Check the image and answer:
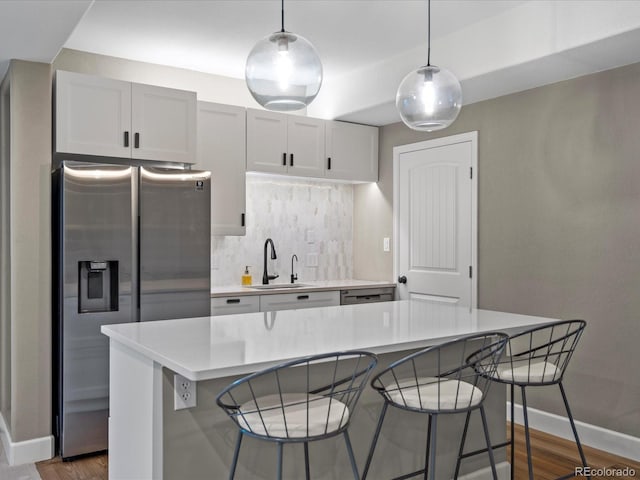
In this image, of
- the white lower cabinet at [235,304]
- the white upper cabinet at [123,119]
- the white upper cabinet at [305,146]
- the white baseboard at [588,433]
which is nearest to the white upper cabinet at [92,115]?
the white upper cabinet at [123,119]

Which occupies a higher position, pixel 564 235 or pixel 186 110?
pixel 186 110

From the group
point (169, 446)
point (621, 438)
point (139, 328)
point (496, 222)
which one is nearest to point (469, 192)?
point (496, 222)

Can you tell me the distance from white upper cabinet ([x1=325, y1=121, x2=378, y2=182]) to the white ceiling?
0.60 m

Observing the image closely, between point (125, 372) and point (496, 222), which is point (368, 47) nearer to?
point (496, 222)

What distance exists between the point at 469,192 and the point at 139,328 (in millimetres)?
2788

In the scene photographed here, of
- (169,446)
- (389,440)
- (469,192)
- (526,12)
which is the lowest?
(389,440)

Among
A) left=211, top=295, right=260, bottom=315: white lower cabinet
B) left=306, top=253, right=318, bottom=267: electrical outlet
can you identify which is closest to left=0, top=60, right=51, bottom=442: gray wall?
left=211, top=295, right=260, bottom=315: white lower cabinet

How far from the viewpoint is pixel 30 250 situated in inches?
130

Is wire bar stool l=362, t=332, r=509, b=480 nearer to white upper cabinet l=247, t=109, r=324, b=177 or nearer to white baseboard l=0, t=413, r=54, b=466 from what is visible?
white baseboard l=0, t=413, r=54, b=466

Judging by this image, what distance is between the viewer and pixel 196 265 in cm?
368

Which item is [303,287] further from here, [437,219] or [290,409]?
[290,409]

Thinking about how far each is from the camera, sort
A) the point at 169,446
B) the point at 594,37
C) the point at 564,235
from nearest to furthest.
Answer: the point at 169,446 < the point at 594,37 < the point at 564,235

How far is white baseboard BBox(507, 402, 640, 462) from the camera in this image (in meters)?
3.27

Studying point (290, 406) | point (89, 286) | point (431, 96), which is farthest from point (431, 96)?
point (89, 286)
